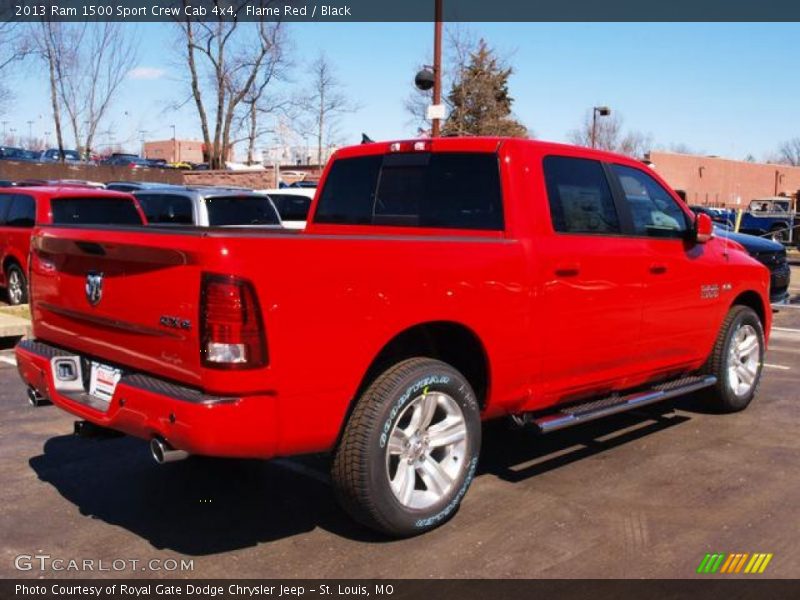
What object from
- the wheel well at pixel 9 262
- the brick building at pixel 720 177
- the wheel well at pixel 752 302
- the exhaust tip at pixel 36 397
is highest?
the brick building at pixel 720 177

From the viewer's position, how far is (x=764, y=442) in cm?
584

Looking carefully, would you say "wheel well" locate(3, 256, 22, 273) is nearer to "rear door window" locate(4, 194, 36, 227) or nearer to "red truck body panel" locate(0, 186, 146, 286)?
"red truck body panel" locate(0, 186, 146, 286)

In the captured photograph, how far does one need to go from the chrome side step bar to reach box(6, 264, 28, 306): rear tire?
29.2 ft

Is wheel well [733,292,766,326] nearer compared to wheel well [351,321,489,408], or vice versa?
wheel well [351,321,489,408]

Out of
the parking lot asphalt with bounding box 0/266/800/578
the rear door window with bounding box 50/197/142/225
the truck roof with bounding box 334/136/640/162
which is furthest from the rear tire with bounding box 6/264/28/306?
the truck roof with bounding box 334/136/640/162

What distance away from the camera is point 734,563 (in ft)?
12.6

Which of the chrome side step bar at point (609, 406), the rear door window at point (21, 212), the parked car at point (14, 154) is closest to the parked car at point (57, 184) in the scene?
the rear door window at point (21, 212)

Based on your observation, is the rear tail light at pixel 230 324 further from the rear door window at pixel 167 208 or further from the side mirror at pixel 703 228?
the rear door window at pixel 167 208

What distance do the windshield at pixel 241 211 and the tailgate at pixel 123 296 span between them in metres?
7.67

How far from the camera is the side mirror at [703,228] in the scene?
572cm

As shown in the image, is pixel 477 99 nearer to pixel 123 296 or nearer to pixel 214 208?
pixel 214 208

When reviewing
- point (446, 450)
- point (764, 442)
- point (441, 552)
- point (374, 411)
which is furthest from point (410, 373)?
point (764, 442)

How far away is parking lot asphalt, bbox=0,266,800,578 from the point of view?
382 centimetres
